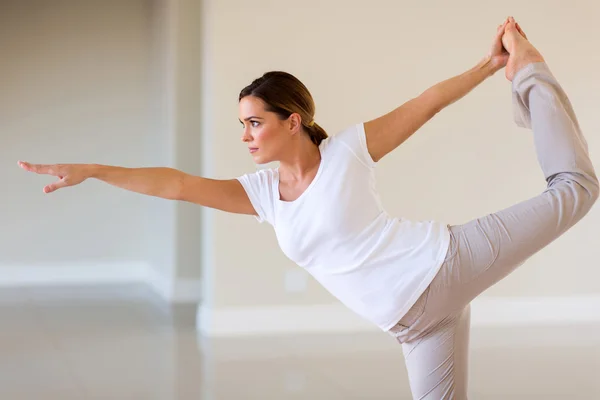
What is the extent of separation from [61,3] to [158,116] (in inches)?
49.7

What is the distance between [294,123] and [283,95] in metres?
0.08

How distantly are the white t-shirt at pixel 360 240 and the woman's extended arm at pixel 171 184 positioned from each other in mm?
190

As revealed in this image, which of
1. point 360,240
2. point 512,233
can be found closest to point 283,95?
point 360,240

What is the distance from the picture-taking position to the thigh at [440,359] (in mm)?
2150

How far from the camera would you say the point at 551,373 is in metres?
3.88

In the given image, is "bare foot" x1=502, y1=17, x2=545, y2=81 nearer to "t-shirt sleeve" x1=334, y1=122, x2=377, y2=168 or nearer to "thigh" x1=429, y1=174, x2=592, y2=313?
"thigh" x1=429, y1=174, x2=592, y2=313

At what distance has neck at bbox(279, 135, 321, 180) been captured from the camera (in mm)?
2191

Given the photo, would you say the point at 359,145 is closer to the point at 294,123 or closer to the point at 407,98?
the point at 294,123

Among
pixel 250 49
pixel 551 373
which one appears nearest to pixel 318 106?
pixel 250 49

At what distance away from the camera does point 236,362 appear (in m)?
4.06

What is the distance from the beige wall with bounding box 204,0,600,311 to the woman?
8.38 feet

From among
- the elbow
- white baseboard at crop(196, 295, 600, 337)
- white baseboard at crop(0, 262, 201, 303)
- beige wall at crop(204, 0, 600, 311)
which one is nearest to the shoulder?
the elbow

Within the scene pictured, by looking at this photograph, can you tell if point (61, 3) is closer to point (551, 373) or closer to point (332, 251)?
point (551, 373)

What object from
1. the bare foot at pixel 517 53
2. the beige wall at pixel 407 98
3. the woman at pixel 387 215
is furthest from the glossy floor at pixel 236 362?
the bare foot at pixel 517 53
